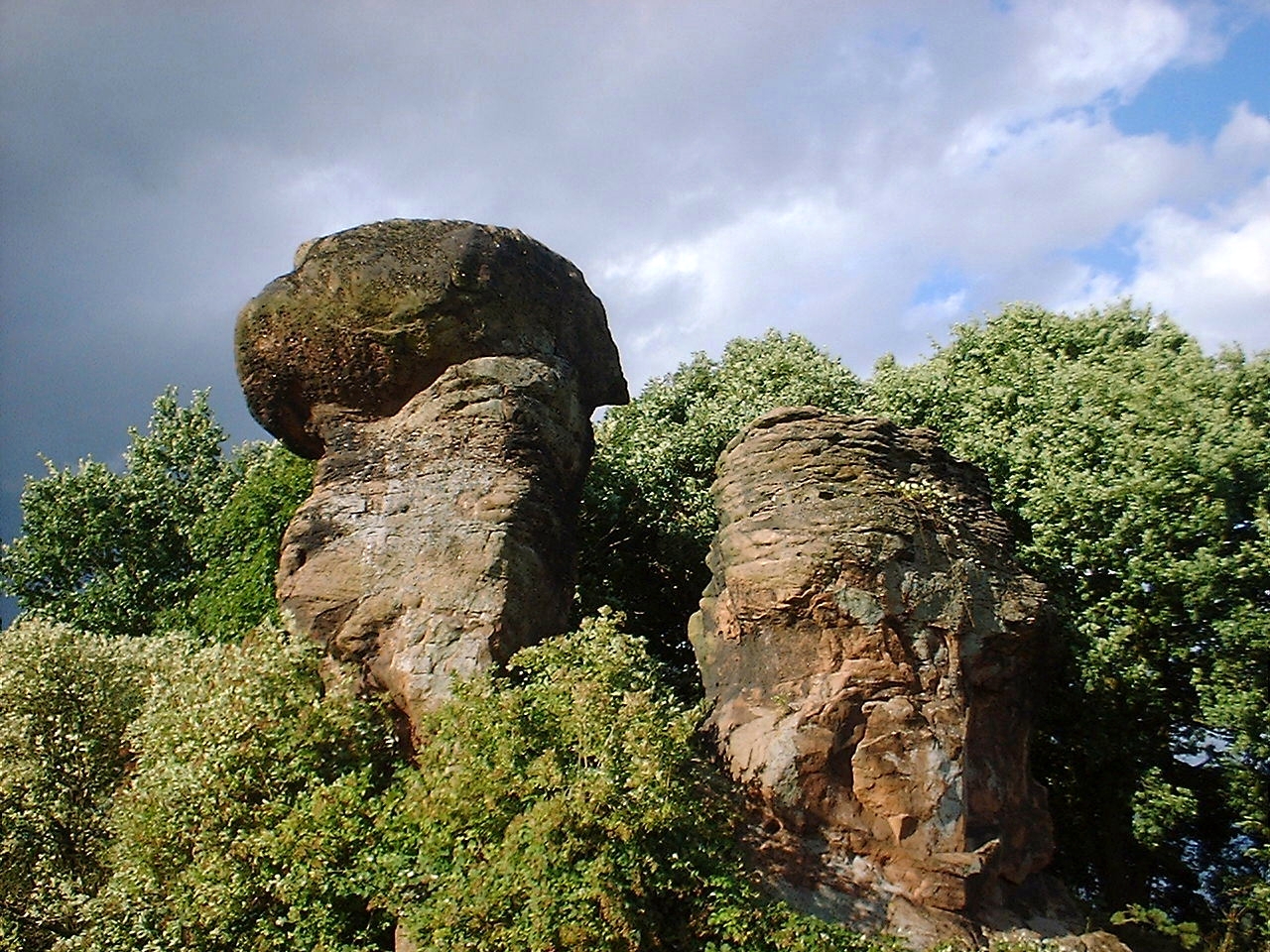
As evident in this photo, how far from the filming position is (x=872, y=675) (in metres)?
11.2

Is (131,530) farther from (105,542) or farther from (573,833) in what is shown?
(573,833)

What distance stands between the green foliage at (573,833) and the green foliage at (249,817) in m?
0.67

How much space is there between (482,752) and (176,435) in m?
23.0

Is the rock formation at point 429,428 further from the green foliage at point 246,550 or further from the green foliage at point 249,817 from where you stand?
the green foliage at point 246,550

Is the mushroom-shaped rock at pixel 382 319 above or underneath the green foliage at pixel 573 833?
above

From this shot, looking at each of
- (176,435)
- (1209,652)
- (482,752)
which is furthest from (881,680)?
(176,435)

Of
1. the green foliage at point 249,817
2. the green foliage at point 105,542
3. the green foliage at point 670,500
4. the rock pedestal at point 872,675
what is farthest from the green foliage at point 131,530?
the rock pedestal at point 872,675

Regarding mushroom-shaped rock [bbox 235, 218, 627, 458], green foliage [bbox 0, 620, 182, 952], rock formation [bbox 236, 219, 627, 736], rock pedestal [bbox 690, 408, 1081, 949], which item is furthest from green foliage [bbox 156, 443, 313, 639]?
rock pedestal [bbox 690, 408, 1081, 949]

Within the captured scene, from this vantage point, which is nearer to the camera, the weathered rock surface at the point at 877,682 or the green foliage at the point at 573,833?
the green foliage at the point at 573,833

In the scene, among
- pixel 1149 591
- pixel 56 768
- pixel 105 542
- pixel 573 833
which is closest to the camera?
pixel 573 833

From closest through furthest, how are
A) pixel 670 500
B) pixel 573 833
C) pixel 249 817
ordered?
pixel 573 833
pixel 249 817
pixel 670 500

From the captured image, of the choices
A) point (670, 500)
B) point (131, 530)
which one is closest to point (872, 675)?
point (670, 500)

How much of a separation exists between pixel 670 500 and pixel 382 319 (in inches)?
292

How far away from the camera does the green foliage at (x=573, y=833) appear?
8547 millimetres
